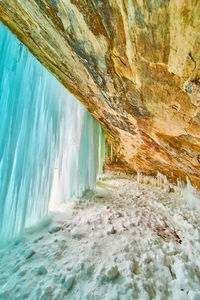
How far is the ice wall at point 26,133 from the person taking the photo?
7.18 ft

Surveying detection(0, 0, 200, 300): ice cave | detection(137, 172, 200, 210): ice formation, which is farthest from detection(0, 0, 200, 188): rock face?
detection(137, 172, 200, 210): ice formation

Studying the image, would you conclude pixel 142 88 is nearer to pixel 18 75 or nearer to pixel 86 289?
pixel 18 75

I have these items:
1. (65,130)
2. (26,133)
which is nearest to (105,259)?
(26,133)

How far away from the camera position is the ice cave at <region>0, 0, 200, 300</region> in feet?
4.67

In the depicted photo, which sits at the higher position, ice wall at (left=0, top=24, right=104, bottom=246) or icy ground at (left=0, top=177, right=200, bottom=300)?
ice wall at (left=0, top=24, right=104, bottom=246)

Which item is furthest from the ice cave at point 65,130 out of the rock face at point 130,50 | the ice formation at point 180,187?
the ice formation at point 180,187

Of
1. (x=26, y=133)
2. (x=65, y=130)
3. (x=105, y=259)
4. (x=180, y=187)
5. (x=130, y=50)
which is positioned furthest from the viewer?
(x=180, y=187)

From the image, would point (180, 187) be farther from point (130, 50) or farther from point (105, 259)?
point (130, 50)

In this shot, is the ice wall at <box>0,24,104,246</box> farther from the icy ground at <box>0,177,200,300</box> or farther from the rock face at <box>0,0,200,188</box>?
the icy ground at <box>0,177,200,300</box>

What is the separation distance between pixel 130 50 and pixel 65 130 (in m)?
2.69

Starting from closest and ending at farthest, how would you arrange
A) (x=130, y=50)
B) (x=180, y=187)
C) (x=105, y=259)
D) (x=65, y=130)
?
1. (x=130, y=50)
2. (x=105, y=259)
3. (x=65, y=130)
4. (x=180, y=187)

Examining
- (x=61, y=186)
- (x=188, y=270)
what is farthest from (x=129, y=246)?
(x=61, y=186)

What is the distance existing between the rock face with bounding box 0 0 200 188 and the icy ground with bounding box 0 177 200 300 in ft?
6.40

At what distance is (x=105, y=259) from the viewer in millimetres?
1900
